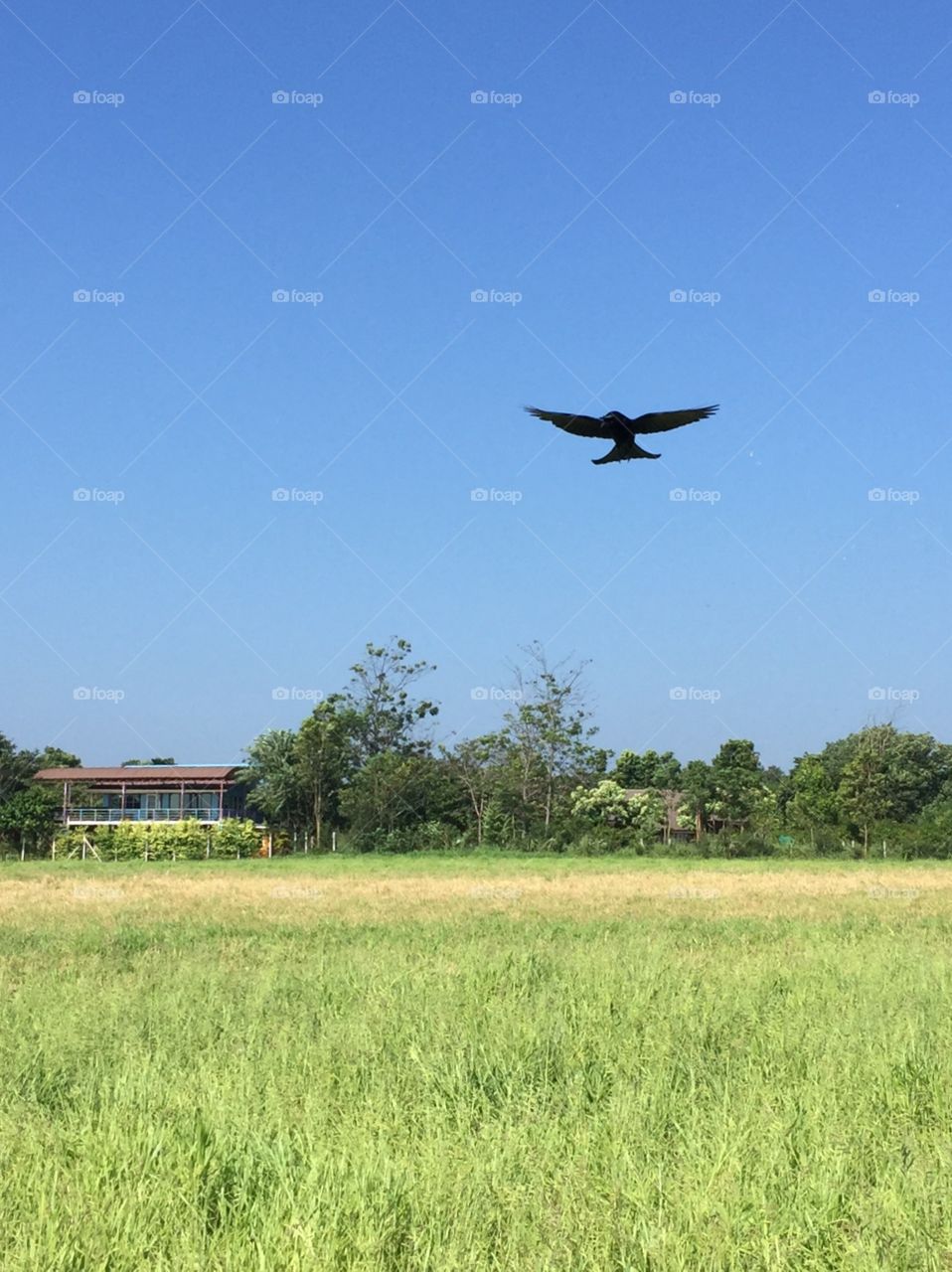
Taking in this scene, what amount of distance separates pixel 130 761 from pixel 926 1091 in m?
125

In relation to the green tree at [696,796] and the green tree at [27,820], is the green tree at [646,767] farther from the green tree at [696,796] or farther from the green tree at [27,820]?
the green tree at [27,820]

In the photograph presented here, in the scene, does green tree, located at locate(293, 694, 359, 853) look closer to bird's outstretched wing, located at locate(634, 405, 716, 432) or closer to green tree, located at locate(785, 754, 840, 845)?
green tree, located at locate(785, 754, 840, 845)

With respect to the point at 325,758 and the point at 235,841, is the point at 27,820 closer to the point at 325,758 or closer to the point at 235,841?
the point at 235,841

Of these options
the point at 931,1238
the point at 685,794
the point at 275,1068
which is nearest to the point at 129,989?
the point at 275,1068

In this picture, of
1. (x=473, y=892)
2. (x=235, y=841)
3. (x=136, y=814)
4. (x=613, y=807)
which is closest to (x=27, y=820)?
(x=136, y=814)

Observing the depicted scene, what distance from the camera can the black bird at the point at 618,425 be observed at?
39.6 ft

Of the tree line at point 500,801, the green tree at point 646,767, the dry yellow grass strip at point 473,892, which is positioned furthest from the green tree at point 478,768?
the green tree at point 646,767

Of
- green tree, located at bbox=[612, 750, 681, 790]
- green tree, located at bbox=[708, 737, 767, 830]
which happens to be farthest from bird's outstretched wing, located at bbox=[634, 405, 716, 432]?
green tree, located at bbox=[612, 750, 681, 790]

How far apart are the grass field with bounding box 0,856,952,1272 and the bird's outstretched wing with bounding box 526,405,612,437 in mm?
5089

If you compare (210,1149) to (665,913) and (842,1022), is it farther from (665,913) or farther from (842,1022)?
(665,913)

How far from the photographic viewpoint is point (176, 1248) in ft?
15.6

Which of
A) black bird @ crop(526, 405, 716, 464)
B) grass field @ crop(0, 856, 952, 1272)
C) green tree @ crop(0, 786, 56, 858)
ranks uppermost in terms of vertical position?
black bird @ crop(526, 405, 716, 464)

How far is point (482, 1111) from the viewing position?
7105 millimetres

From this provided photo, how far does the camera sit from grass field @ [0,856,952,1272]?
492 centimetres
